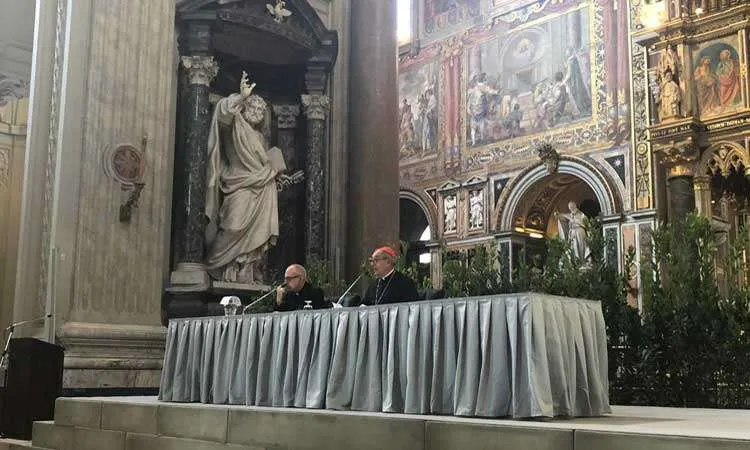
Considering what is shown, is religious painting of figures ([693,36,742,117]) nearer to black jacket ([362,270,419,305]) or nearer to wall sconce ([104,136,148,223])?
wall sconce ([104,136,148,223])

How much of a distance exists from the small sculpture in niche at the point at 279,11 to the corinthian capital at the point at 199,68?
106 cm

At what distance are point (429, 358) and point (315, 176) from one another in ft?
19.5

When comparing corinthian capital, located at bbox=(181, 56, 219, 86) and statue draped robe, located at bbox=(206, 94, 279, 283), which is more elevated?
corinthian capital, located at bbox=(181, 56, 219, 86)

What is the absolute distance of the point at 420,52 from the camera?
18.8m

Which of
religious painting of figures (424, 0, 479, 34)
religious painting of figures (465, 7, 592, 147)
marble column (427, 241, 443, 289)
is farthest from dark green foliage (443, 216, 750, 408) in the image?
religious painting of figures (424, 0, 479, 34)

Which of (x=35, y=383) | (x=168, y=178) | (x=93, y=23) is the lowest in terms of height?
(x=35, y=383)

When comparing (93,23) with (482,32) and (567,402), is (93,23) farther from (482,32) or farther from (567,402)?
(482,32)

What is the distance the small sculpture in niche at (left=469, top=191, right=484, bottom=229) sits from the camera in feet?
56.6

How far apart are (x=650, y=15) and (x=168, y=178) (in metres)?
10.1

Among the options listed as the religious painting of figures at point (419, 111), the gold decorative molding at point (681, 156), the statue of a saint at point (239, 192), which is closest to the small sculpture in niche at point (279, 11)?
the statue of a saint at point (239, 192)

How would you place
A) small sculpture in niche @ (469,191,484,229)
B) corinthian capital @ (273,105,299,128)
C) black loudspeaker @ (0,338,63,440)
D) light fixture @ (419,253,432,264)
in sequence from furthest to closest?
light fixture @ (419,253,432,264) → small sculpture in niche @ (469,191,484,229) → corinthian capital @ (273,105,299,128) → black loudspeaker @ (0,338,63,440)

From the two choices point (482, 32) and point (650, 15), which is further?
point (482, 32)

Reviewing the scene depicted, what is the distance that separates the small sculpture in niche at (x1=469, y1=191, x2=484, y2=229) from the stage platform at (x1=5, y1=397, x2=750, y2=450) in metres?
11.9

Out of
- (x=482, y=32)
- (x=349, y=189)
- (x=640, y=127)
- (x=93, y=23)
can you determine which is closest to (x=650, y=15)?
(x=640, y=127)
